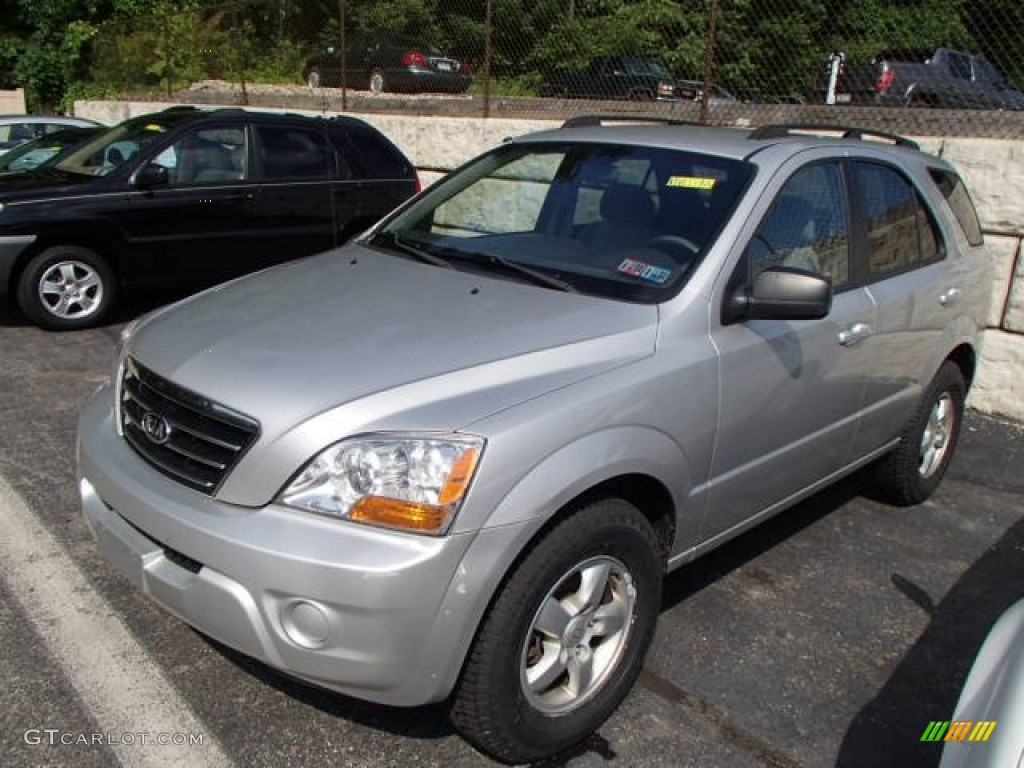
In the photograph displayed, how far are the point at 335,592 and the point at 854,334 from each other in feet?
7.70

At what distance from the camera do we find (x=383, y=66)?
15.4 m

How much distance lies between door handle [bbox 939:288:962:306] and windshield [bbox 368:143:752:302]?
1.50m

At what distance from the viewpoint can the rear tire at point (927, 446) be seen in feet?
14.2

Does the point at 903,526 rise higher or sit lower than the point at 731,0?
lower

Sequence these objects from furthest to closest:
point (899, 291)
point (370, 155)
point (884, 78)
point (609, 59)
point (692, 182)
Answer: point (609, 59)
point (884, 78)
point (370, 155)
point (899, 291)
point (692, 182)

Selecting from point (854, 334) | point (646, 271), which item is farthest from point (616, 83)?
point (646, 271)

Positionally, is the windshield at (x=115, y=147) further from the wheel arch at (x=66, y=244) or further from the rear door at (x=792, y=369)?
the rear door at (x=792, y=369)

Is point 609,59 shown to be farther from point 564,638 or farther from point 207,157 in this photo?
point 564,638

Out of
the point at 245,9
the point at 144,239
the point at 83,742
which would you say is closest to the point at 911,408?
the point at 83,742

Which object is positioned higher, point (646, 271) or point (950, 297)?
point (646, 271)

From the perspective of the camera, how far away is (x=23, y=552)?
139 inches

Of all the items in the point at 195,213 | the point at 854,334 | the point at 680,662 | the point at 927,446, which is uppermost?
the point at 854,334

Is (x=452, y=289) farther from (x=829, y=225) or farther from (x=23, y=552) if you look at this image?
(x=23, y=552)

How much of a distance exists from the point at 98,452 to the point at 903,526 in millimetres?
3618
